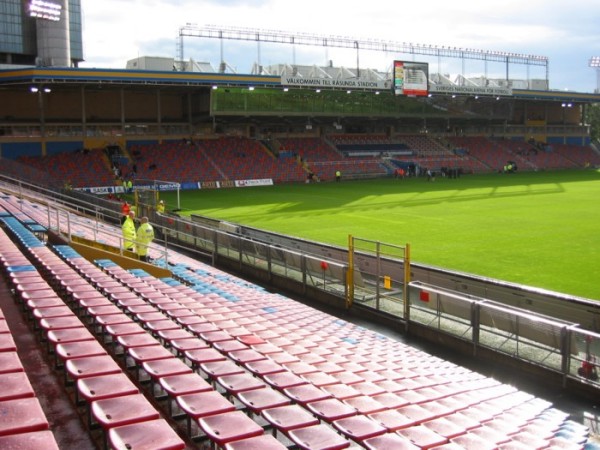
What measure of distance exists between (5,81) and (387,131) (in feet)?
131

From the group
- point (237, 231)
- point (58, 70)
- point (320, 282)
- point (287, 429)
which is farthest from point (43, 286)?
point (58, 70)

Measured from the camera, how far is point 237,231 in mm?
21484

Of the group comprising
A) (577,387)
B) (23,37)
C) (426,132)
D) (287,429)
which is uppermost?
(23,37)

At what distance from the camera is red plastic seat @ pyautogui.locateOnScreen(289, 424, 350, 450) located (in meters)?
4.72

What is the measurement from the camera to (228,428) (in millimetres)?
4840

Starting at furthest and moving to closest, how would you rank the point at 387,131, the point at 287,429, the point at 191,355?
the point at 387,131 → the point at 191,355 → the point at 287,429

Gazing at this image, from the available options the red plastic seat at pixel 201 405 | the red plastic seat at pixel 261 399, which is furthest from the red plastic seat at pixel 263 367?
the red plastic seat at pixel 201 405

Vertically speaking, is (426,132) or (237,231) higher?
(426,132)

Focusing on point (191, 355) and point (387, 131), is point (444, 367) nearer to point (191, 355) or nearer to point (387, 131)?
point (191, 355)

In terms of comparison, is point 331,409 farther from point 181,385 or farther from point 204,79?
point 204,79

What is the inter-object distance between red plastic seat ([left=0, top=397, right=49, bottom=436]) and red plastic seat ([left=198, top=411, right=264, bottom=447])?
3.91 ft

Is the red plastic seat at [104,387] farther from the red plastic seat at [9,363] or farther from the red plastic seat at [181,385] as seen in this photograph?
the red plastic seat at [9,363]

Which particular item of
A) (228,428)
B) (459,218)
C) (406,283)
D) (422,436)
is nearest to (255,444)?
(228,428)

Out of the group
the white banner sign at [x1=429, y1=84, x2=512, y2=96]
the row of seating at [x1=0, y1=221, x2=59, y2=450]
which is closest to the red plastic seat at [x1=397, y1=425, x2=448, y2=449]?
the row of seating at [x1=0, y1=221, x2=59, y2=450]
